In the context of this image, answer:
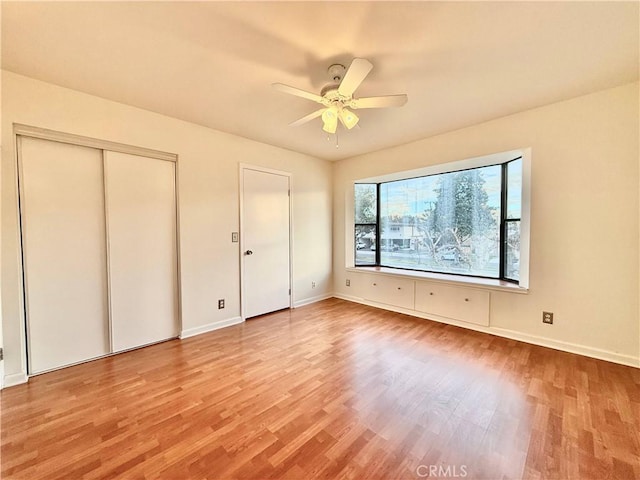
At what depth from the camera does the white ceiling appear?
1502 mm

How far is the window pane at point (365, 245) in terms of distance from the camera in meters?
4.71

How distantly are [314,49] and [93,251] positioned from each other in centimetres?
269

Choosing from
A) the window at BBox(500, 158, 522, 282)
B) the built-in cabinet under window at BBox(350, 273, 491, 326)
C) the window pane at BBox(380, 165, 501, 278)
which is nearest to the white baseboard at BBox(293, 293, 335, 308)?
the built-in cabinet under window at BBox(350, 273, 491, 326)

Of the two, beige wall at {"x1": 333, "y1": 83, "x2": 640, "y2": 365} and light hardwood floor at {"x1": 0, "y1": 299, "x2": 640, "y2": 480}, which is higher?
beige wall at {"x1": 333, "y1": 83, "x2": 640, "y2": 365}

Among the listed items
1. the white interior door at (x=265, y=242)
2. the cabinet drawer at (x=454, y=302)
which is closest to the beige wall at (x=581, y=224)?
the cabinet drawer at (x=454, y=302)

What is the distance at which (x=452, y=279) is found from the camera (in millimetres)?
3432

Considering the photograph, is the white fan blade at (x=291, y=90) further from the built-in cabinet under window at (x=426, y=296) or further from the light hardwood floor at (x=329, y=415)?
the built-in cabinet under window at (x=426, y=296)

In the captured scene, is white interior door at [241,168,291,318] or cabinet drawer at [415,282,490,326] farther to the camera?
white interior door at [241,168,291,318]

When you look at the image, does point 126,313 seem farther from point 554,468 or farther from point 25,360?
point 554,468

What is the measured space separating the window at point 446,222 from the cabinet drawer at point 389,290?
504 millimetres

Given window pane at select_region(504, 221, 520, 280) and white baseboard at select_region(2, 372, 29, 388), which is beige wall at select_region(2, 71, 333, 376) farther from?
window pane at select_region(504, 221, 520, 280)

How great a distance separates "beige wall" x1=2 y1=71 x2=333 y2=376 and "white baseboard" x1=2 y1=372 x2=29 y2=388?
1.1 inches

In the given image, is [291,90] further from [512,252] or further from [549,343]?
[549,343]

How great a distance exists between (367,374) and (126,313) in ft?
8.22
